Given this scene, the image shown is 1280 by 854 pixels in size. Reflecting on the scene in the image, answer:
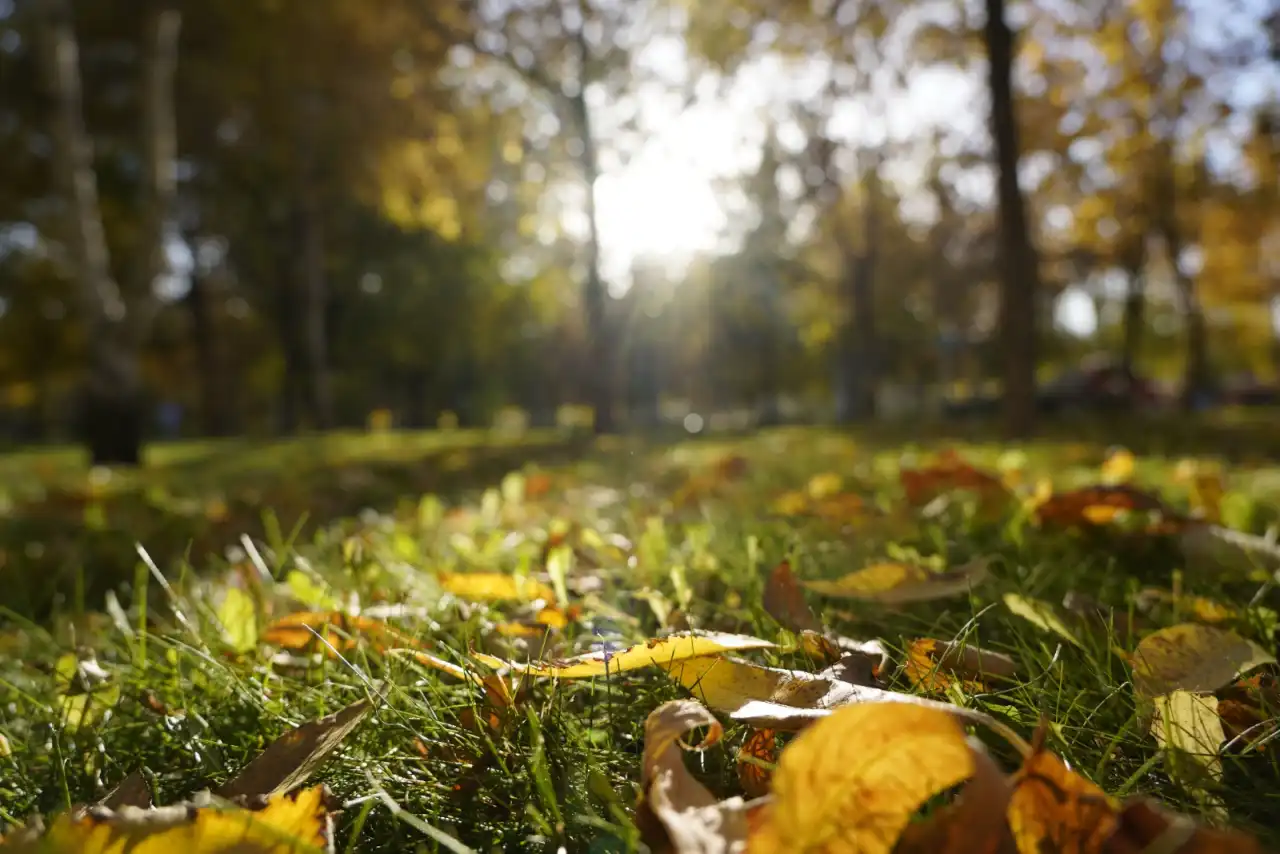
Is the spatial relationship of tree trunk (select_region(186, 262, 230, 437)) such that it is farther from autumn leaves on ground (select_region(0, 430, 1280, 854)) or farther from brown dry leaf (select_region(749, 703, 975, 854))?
brown dry leaf (select_region(749, 703, 975, 854))

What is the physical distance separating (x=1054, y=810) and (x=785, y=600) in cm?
59

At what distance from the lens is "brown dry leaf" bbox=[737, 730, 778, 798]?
29.5 inches

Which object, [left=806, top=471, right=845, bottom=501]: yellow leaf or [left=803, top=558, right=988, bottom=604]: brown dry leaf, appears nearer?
[left=803, top=558, right=988, bottom=604]: brown dry leaf

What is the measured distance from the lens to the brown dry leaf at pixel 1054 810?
591 millimetres

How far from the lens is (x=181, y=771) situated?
3.11 feet

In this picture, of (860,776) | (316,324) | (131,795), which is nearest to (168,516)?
(131,795)

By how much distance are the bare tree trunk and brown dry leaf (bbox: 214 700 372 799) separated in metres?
7.83

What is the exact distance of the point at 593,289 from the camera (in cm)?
1323

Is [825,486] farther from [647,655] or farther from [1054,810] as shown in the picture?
[1054,810]

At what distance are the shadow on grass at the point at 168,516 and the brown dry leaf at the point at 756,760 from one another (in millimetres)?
812

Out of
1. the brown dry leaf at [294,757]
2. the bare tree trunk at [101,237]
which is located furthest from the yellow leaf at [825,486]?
the bare tree trunk at [101,237]

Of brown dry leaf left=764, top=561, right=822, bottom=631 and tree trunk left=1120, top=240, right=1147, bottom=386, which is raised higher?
brown dry leaf left=764, top=561, right=822, bottom=631

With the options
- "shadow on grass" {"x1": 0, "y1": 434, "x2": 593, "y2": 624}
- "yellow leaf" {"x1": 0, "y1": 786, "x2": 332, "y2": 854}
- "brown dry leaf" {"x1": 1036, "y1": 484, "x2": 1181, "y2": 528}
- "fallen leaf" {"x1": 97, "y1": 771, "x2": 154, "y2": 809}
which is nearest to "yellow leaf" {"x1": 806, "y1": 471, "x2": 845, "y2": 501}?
A: "brown dry leaf" {"x1": 1036, "y1": 484, "x2": 1181, "y2": 528}

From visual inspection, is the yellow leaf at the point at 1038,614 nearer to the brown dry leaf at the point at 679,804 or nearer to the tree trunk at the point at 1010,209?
the brown dry leaf at the point at 679,804
